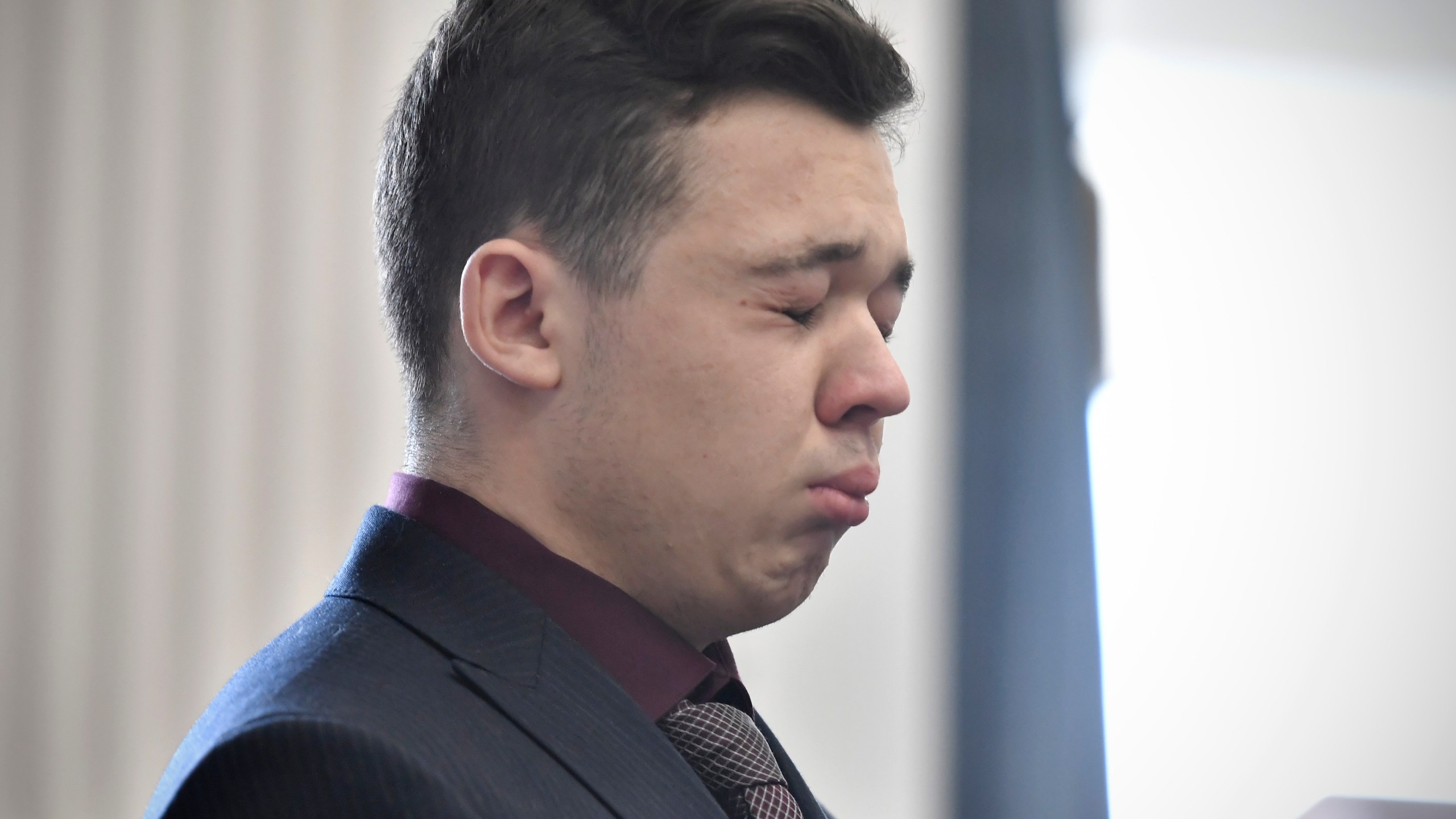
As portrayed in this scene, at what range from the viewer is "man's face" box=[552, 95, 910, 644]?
78cm

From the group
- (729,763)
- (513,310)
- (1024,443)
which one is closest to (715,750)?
(729,763)

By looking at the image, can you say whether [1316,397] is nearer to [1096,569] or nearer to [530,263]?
[1096,569]

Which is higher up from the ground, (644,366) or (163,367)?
(163,367)

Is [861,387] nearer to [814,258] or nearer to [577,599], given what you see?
[814,258]

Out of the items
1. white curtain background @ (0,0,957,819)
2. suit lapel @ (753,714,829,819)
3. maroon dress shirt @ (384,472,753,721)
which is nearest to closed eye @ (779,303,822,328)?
maroon dress shirt @ (384,472,753,721)

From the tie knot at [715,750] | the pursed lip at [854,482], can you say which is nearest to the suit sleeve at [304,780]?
the tie knot at [715,750]

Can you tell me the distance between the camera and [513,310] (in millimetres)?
821

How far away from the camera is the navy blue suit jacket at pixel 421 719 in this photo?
57 centimetres

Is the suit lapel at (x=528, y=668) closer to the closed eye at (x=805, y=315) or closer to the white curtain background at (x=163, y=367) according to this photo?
the closed eye at (x=805, y=315)

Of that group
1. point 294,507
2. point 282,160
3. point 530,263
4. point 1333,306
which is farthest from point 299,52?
point 1333,306

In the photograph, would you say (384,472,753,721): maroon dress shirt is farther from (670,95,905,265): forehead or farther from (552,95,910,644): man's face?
(670,95,905,265): forehead

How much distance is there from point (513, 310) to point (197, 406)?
43.3 inches

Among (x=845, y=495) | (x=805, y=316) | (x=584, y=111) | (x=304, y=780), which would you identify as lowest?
(x=304, y=780)

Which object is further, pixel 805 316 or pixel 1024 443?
pixel 1024 443
